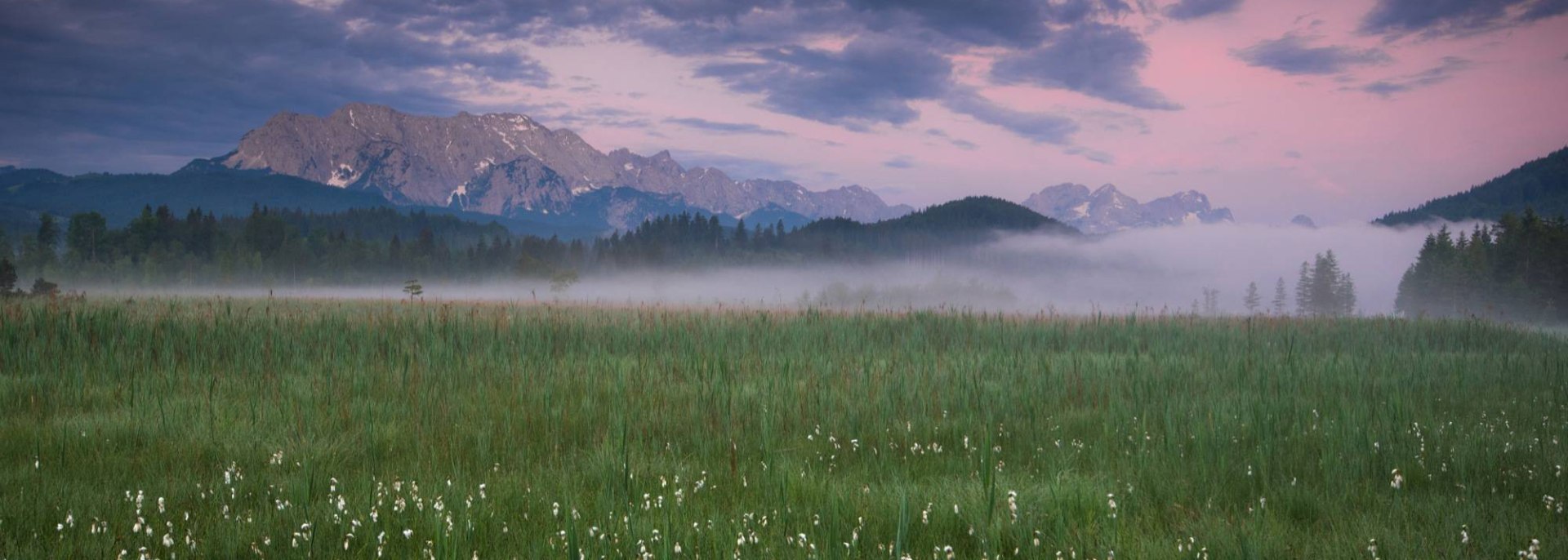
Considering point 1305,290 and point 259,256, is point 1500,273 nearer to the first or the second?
point 1305,290

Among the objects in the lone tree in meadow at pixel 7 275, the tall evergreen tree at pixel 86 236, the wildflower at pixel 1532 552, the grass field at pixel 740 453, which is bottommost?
the grass field at pixel 740 453

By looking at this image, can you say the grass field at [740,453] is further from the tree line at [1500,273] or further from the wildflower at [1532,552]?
the tree line at [1500,273]

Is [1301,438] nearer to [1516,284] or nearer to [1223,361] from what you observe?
[1223,361]

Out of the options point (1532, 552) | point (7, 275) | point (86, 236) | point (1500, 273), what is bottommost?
point (1532, 552)

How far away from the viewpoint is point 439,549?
13.5 ft

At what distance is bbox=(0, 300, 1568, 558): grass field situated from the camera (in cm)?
458

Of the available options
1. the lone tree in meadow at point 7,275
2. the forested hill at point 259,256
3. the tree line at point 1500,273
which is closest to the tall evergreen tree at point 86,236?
the forested hill at point 259,256

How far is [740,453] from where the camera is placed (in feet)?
22.7

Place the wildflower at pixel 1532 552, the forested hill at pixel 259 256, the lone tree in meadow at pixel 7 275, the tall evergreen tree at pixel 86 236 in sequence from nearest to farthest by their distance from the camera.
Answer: the wildflower at pixel 1532 552
the lone tree in meadow at pixel 7 275
the forested hill at pixel 259 256
the tall evergreen tree at pixel 86 236

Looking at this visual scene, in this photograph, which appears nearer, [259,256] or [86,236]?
[259,256]

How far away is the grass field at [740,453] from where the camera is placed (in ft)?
15.0

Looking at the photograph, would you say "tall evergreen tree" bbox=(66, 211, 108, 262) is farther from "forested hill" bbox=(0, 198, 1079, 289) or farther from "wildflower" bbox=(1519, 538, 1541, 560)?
"wildflower" bbox=(1519, 538, 1541, 560)

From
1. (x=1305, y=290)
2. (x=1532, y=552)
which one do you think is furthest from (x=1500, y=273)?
(x=1532, y=552)

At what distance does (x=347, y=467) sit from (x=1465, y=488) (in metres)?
9.11
